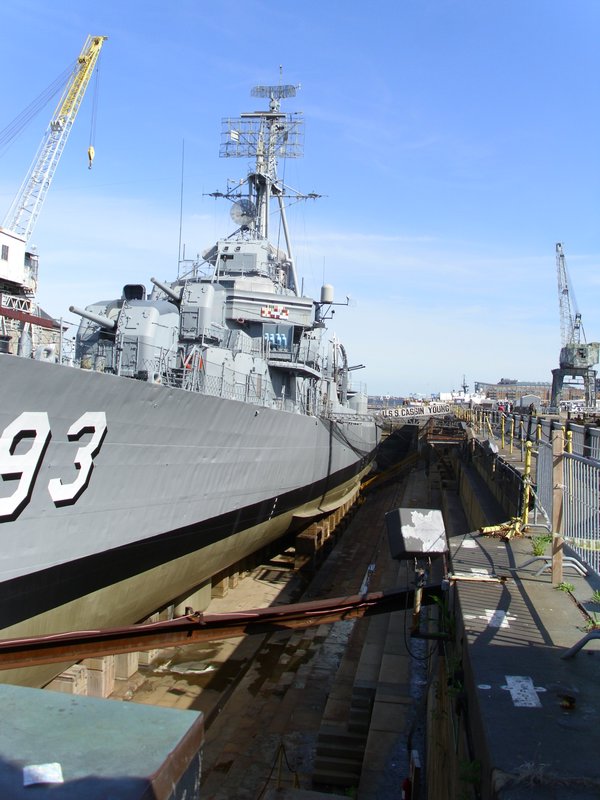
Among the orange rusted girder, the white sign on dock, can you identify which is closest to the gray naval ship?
the orange rusted girder

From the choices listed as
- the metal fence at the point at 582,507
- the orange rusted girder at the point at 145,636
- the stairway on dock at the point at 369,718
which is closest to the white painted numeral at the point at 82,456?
the orange rusted girder at the point at 145,636

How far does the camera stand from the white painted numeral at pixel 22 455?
17.5 feet

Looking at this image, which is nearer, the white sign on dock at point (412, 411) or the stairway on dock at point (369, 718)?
the stairway on dock at point (369, 718)

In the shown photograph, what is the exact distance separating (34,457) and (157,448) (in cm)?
197

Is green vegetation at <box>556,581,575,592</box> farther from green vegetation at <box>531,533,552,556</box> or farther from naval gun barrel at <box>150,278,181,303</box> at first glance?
naval gun barrel at <box>150,278,181,303</box>

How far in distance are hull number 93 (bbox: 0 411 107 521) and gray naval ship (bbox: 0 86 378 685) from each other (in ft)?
0.04

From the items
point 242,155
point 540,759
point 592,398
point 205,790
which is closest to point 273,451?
point 205,790

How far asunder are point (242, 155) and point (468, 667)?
63.8ft

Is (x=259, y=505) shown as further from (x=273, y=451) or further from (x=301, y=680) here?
(x=301, y=680)

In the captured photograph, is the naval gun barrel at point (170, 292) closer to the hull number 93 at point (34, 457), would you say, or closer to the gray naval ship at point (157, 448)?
the gray naval ship at point (157, 448)

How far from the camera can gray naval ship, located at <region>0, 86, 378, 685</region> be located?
5742mm

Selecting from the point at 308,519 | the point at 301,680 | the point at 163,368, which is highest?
the point at 163,368

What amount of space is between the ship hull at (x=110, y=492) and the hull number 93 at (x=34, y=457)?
10 mm

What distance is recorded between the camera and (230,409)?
29.7 feet
